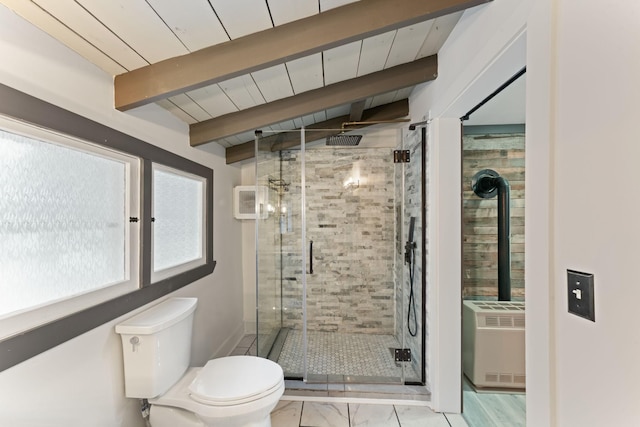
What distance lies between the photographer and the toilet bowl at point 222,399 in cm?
130

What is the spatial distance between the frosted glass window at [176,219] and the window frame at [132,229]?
87mm

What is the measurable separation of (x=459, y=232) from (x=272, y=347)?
76.9 inches

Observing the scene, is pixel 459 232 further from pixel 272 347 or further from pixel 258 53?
pixel 272 347

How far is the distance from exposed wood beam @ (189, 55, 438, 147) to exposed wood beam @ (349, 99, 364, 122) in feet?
0.88

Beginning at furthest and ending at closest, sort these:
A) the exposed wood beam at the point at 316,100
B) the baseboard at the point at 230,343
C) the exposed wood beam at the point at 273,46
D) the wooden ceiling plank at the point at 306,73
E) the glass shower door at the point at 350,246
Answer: the glass shower door at the point at 350,246 < the baseboard at the point at 230,343 < the exposed wood beam at the point at 316,100 < the wooden ceiling plank at the point at 306,73 < the exposed wood beam at the point at 273,46

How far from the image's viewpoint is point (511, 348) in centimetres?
206

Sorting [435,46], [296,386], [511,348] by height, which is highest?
[435,46]

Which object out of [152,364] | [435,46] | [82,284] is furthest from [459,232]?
[82,284]

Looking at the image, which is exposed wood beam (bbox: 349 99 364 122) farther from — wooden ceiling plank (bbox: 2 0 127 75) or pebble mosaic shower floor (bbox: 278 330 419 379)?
pebble mosaic shower floor (bbox: 278 330 419 379)

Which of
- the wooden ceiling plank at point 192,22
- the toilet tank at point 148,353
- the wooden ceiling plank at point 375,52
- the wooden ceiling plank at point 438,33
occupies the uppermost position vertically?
the wooden ceiling plank at point 438,33

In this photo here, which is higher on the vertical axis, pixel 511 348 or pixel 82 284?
pixel 82 284

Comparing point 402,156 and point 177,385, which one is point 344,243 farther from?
point 177,385

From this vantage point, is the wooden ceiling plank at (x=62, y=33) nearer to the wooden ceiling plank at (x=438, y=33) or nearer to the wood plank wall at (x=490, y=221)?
the wooden ceiling plank at (x=438, y=33)

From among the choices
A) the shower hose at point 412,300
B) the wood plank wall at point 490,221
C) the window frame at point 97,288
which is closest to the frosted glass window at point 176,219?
the window frame at point 97,288
